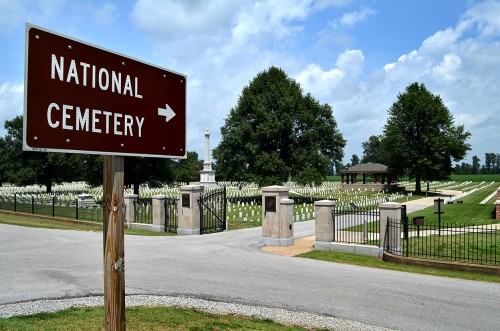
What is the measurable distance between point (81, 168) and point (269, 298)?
2052 inches

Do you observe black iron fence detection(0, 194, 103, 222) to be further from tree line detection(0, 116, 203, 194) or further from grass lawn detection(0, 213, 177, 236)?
tree line detection(0, 116, 203, 194)

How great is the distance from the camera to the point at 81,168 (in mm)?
54875

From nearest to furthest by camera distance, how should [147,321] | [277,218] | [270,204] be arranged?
[147,321], [277,218], [270,204]

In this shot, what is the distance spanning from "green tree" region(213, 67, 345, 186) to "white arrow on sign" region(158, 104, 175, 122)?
122 ft

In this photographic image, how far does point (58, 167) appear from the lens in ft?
174

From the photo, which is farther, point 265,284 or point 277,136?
point 277,136

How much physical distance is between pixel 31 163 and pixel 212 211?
39983 mm

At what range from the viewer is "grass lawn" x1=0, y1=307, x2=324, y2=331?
609 centimetres

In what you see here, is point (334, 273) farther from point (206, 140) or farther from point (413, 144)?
point (413, 144)

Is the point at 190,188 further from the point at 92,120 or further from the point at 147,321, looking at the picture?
the point at 92,120

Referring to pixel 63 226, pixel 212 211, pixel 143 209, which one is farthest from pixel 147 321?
pixel 63 226

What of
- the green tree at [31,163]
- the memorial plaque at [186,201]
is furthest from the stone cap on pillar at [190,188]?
the green tree at [31,163]

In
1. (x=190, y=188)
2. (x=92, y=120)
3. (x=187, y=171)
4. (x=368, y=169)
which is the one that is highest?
(x=368, y=169)

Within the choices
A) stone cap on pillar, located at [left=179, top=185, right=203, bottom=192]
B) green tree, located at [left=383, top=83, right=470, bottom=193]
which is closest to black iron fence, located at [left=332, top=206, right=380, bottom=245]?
stone cap on pillar, located at [left=179, top=185, right=203, bottom=192]
